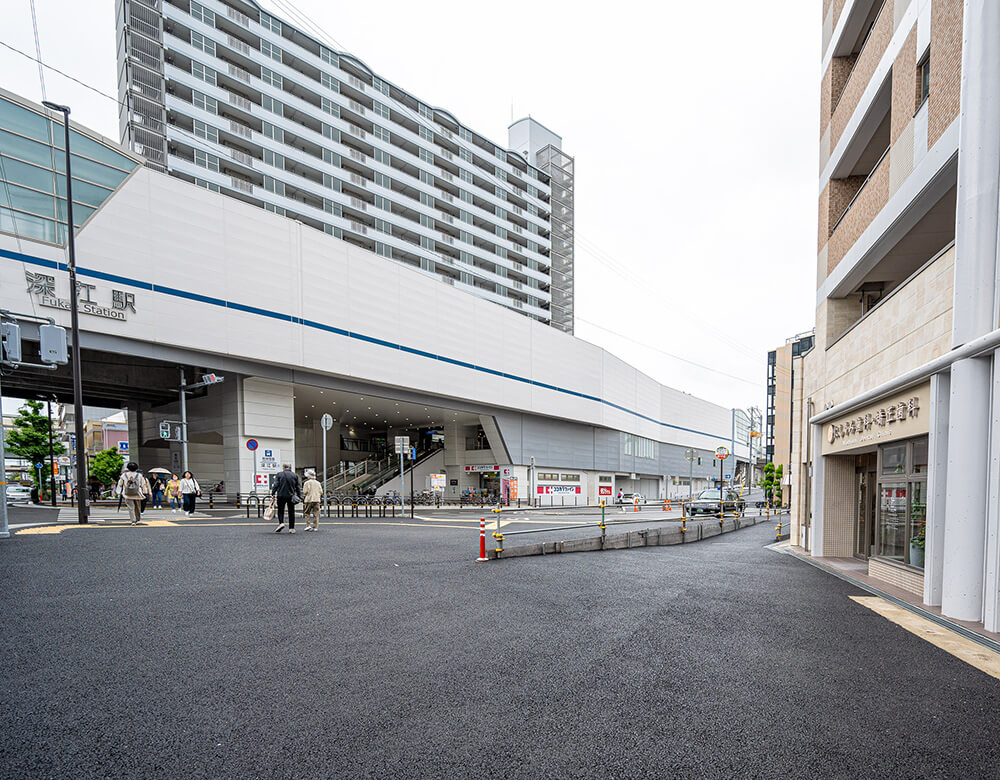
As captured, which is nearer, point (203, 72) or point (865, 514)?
point (865, 514)

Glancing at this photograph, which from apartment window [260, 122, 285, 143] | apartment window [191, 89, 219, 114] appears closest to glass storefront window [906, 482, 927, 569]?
apartment window [191, 89, 219, 114]

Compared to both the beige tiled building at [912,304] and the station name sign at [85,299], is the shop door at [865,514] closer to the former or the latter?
the beige tiled building at [912,304]

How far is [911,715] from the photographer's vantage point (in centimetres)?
405

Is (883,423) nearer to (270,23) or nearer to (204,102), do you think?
(204,102)

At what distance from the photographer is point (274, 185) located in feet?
140

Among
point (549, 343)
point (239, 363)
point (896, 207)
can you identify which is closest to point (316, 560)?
point (896, 207)

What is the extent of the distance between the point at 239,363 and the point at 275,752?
2577 cm

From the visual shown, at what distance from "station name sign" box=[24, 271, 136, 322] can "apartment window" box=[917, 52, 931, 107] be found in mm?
25391

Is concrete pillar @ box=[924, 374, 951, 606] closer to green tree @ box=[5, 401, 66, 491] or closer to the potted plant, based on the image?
the potted plant

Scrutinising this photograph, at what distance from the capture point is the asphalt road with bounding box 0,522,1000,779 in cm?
328

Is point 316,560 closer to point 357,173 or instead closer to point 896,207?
point 896,207

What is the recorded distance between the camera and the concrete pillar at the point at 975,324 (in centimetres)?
698

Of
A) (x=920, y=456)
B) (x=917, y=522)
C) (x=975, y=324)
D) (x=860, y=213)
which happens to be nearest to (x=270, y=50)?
(x=860, y=213)

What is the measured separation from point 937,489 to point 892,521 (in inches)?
127
